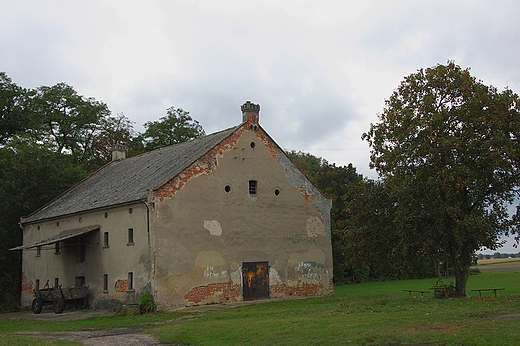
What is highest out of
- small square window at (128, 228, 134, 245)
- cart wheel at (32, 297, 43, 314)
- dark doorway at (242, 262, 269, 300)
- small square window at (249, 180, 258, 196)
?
small square window at (249, 180, 258, 196)

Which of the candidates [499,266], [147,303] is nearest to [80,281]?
[147,303]

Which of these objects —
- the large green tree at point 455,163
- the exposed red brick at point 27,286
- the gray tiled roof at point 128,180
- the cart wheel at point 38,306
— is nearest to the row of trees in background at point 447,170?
the large green tree at point 455,163

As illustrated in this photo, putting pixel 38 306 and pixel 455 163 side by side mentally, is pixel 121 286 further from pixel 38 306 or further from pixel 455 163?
pixel 455 163

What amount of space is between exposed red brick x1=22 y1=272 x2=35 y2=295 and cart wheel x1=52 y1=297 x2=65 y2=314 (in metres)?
7.37

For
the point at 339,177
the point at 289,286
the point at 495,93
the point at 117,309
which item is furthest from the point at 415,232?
the point at 339,177

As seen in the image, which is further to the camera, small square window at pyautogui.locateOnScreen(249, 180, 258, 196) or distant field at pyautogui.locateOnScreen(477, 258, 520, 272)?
distant field at pyautogui.locateOnScreen(477, 258, 520, 272)

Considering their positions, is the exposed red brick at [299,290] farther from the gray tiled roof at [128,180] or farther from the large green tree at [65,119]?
the large green tree at [65,119]

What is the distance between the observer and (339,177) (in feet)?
183

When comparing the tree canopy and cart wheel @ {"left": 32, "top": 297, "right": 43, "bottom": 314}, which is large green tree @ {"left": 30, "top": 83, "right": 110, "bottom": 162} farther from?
cart wheel @ {"left": 32, "top": 297, "right": 43, "bottom": 314}

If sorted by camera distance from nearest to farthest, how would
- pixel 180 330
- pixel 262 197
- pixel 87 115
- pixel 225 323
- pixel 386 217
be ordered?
pixel 180 330, pixel 225 323, pixel 386 217, pixel 262 197, pixel 87 115

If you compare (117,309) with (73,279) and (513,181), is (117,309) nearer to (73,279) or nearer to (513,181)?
(73,279)

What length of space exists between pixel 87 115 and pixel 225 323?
39.8m

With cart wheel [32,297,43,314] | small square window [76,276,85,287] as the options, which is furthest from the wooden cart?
small square window [76,276,85,287]

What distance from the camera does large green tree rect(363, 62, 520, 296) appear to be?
2469cm
